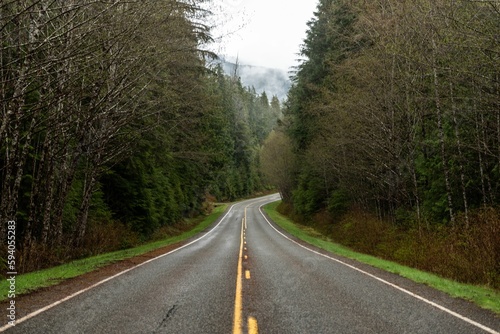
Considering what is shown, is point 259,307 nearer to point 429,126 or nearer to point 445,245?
point 445,245

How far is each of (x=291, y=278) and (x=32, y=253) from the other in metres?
8.33

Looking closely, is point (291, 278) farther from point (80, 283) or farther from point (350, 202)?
point (350, 202)

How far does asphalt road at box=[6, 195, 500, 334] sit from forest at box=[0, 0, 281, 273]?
3836mm

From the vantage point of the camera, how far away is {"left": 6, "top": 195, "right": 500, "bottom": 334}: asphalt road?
17.7 ft

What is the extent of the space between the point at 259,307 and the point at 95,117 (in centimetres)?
893

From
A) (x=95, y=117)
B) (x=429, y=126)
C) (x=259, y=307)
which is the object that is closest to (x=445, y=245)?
(x=429, y=126)

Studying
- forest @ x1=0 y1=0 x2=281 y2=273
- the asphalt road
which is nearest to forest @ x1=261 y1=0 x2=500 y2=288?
the asphalt road

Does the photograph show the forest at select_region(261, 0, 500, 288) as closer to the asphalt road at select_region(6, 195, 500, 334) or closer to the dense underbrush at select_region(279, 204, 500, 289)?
the dense underbrush at select_region(279, 204, 500, 289)

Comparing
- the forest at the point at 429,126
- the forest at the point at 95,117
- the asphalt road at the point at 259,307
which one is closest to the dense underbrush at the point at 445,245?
the forest at the point at 429,126

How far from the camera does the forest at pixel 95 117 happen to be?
832 cm

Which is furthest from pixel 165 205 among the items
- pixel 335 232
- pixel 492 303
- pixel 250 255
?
pixel 492 303

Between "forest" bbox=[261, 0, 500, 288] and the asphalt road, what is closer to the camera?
the asphalt road

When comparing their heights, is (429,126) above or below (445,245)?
above

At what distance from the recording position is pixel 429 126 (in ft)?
57.7
